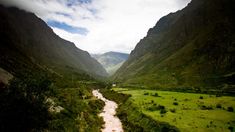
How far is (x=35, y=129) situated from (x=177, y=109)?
37.8 metres

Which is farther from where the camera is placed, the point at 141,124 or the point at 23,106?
the point at 141,124

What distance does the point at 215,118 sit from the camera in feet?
168

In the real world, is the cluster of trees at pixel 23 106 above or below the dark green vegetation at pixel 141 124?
above

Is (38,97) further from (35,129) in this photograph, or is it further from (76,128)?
(76,128)

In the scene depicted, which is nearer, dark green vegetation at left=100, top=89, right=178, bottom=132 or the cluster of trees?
the cluster of trees

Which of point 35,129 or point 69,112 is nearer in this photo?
point 35,129

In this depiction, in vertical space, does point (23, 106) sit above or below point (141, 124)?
above

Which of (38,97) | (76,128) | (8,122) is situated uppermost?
(38,97)

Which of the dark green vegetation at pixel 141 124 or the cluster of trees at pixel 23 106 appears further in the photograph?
the dark green vegetation at pixel 141 124

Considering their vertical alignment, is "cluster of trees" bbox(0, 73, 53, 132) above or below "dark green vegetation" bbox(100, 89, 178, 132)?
above

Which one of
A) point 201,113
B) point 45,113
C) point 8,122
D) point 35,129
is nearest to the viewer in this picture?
point 8,122

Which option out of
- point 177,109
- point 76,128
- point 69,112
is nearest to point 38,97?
point 76,128

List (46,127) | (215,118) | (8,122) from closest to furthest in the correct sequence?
(8,122) → (46,127) → (215,118)

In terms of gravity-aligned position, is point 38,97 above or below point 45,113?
above
